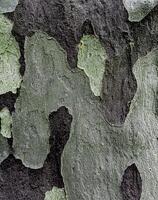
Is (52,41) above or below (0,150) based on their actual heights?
above

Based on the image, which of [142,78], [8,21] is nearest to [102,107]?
[142,78]

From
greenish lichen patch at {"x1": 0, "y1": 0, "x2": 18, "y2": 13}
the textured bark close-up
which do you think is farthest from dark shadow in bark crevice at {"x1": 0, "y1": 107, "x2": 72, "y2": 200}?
Result: greenish lichen patch at {"x1": 0, "y1": 0, "x2": 18, "y2": 13}

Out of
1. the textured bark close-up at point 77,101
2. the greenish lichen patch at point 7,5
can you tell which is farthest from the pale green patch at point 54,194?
the greenish lichen patch at point 7,5

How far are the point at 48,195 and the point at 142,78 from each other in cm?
22

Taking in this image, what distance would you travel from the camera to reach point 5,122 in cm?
84

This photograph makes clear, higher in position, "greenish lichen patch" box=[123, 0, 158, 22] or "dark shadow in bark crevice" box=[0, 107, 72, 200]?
"greenish lichen patch" box=[123, 0, 158, 22]

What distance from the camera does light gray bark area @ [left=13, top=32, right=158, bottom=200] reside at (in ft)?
2.80

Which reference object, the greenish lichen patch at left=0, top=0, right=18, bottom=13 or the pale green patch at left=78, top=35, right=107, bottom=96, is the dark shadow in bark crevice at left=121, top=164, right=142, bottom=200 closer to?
the pale green patch at left=78, top=35, right=107, bottom=96

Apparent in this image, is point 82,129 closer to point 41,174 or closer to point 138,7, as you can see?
point 41,174

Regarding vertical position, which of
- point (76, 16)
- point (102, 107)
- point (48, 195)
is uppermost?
point (76, 16)

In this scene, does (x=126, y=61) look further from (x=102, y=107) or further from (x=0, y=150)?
(x=0, y=150)

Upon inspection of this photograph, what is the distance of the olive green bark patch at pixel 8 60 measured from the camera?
845 millimetres

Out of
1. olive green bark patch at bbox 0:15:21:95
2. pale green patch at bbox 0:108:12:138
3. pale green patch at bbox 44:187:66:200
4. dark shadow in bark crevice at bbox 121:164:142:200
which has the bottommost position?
pale green patch at bbox 44:187:66:200

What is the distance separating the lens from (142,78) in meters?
0.89
